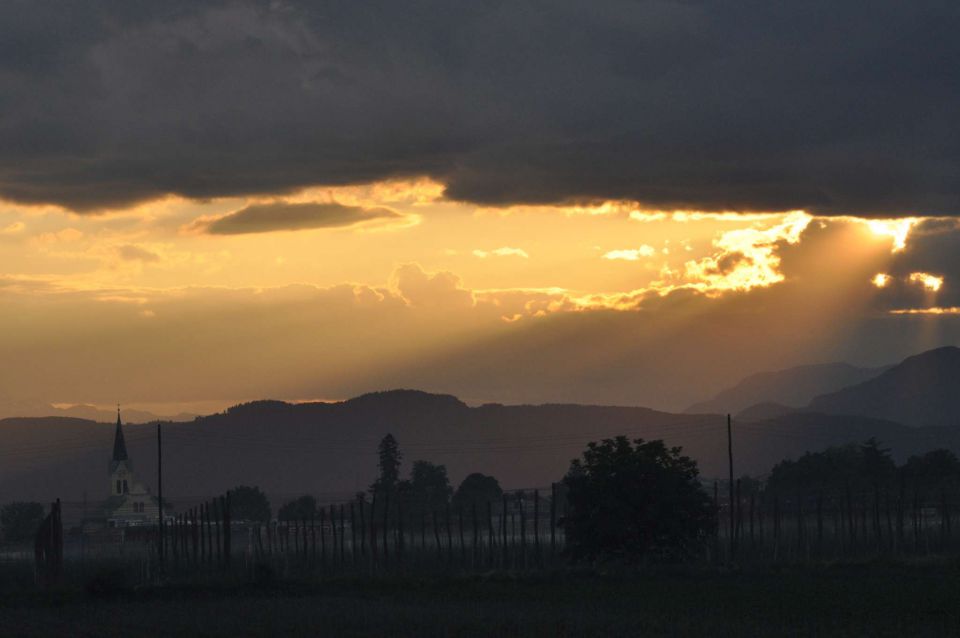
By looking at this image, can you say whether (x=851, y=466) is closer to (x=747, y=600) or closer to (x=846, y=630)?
(x=747, y=600)

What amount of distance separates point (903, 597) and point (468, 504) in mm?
127540

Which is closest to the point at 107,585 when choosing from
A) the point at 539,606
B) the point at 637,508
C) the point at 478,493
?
the point at 539,606

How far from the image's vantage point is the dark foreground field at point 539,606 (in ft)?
135

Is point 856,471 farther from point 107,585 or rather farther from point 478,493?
point 107,585

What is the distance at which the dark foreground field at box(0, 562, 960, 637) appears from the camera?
135 feet

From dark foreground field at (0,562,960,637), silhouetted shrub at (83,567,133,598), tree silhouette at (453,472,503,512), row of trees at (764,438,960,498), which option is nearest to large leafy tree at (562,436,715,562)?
dark foreground field at (0,562,960,637)

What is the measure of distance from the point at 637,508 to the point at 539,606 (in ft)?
56.7

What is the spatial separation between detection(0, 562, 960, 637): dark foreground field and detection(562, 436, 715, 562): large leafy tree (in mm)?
3142

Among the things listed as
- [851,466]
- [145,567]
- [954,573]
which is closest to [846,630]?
[954,573]

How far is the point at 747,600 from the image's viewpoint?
49250 millimetres

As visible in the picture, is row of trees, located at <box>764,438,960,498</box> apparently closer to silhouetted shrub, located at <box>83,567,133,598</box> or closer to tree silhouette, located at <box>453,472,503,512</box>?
tree silhouette, located at <box>453,472,503,512</box>

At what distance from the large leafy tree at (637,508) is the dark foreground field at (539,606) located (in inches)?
124

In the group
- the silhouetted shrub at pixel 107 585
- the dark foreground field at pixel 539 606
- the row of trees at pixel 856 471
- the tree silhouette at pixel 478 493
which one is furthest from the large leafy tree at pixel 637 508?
the tree silhouette at pixel 478 493

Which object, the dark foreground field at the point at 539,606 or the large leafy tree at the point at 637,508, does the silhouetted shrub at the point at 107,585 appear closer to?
the dark foreground field at the point at 539,606
